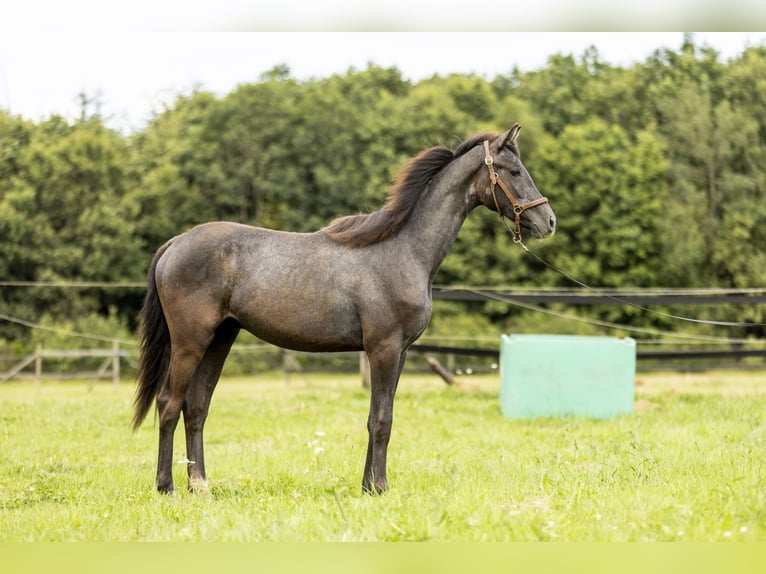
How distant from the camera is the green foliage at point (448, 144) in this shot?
2911 cm

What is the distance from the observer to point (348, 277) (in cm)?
536

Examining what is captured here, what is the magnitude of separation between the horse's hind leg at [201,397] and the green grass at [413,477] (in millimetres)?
234

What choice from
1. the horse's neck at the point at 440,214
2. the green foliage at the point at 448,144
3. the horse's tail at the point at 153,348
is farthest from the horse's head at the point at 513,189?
the green foliage at the point at 448,144

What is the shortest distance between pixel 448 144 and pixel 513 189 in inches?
1015

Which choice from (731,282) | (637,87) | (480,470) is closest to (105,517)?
(480,470)

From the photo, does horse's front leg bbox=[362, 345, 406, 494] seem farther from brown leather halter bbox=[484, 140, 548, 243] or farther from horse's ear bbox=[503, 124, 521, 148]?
horse's ear bbox=[503, 124, 521, 148]

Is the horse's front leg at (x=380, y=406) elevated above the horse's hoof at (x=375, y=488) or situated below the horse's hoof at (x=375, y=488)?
above

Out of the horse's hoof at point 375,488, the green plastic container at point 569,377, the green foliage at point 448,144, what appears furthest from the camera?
the green foliage at point 448,144

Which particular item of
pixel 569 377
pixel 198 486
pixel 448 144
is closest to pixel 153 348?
pixel 198 486

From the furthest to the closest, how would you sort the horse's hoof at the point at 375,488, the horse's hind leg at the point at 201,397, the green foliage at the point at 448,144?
the green foliage at the point at 448,144 → the horse's hind leg at the point at 201,397 → the horse's hoof at the point at 375,488

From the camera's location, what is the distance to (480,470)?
6.01 meters

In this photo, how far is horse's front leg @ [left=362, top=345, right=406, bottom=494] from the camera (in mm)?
5273

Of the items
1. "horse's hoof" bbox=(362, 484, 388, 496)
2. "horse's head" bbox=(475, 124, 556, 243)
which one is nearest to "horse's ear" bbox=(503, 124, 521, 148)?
"horse's head" bbox=(475, 124, 556, 243)

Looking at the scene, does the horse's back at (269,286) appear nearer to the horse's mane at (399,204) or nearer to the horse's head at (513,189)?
the horse's mane at (399,204)
